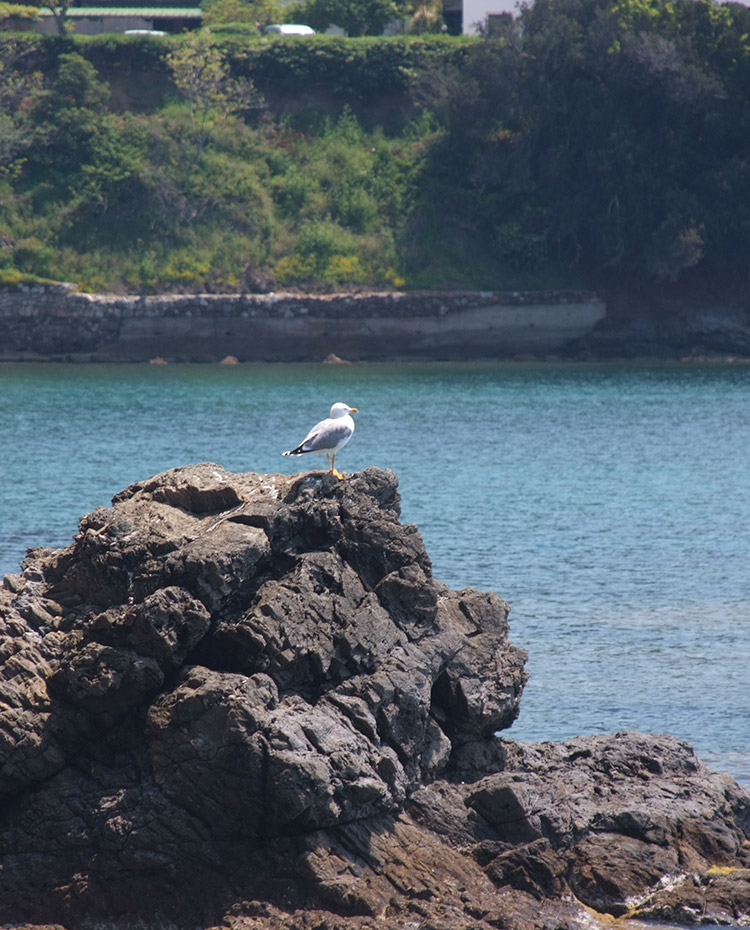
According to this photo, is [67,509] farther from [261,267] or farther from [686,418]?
[261,267]

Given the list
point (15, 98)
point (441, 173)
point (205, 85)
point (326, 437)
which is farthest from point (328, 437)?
point (15, 98)

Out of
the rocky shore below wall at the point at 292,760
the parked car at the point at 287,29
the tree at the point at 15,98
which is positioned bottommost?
the rocky shore below wall at the point at 292,760

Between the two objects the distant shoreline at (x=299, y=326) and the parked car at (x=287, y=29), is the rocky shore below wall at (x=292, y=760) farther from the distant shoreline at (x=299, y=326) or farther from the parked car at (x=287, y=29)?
the parked car at (x=287, y=29)

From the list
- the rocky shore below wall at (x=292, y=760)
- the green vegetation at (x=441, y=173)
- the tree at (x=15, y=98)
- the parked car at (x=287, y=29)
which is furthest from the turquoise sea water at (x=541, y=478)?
the parked car at (x=287, y=29)

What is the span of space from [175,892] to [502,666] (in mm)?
3795

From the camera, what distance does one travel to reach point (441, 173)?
68.0 meters

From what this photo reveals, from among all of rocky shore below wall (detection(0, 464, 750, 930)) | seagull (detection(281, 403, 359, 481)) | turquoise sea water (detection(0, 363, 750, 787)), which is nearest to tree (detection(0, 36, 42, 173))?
turquoise sea water (detection(0, 363, 750, 787))

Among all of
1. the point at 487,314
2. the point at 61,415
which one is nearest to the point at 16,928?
the point at 61,415

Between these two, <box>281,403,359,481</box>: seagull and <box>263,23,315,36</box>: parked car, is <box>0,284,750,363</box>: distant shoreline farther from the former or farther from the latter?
<box>281,403,359,481</box>: seagull

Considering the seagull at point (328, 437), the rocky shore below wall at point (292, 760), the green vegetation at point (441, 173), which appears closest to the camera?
the rocky shore below wall at point (292, 760)

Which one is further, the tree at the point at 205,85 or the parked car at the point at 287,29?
the parked car at the point at 287,29

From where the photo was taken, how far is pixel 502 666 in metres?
13.1

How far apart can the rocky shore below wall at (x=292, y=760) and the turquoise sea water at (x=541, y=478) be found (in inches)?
131

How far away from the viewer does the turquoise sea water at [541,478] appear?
18094 millimetres
